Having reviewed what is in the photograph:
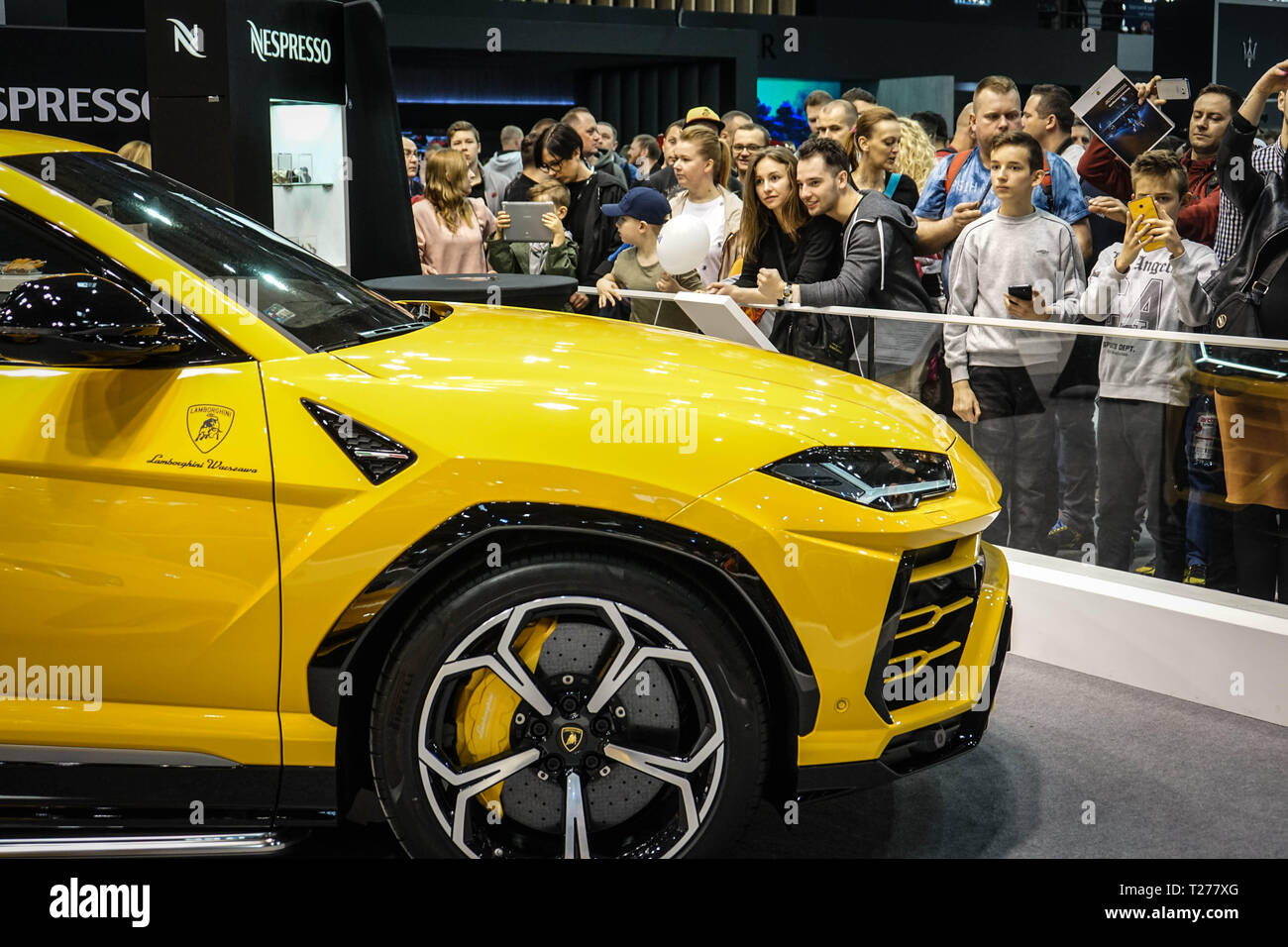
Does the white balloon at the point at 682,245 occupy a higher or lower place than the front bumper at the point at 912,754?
higher

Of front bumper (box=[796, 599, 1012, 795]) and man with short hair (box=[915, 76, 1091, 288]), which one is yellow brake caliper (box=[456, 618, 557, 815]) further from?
man with short hair (box=[915, 76, 1091, 288])

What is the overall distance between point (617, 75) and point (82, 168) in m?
19.2

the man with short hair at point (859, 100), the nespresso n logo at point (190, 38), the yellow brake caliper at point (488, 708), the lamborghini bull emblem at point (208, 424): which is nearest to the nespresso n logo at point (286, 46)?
the nespresso n logo at point (190, 38)

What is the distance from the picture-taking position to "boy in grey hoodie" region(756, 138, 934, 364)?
211 inches

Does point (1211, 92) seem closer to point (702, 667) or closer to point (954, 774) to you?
point (954, 774)

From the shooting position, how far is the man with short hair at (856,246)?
536 centimetres

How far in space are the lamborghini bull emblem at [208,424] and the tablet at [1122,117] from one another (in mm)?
4748

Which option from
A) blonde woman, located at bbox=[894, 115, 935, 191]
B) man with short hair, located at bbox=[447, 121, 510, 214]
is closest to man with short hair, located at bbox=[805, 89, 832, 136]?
blonde woman, located at bbox=[894, 115, 935, 191]

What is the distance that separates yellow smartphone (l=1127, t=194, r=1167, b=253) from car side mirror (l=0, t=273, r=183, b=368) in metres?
3.86

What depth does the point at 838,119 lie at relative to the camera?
25.6 feet

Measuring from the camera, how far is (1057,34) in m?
23.6

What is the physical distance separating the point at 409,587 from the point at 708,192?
4.45m

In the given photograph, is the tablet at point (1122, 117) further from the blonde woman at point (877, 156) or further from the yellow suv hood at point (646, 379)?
the yellow suv hood at point (646, 379)
